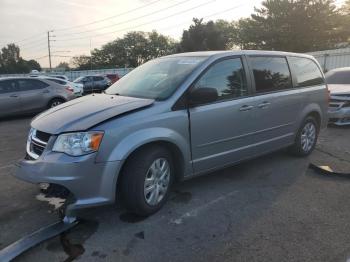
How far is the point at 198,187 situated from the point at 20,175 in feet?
7.18

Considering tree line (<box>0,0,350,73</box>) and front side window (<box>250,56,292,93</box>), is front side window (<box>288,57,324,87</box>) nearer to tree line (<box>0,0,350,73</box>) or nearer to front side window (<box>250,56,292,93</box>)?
front side window (<box>250,56,292,93</box>)

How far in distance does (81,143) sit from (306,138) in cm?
416

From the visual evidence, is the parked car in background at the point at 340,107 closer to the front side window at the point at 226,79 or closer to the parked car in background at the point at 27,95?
the front side window at the point at 226,79

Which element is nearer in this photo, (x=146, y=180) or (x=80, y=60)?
(x=146, y=180)

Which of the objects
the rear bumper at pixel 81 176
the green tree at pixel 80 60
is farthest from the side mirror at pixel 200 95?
the green tree at pixel 80 60

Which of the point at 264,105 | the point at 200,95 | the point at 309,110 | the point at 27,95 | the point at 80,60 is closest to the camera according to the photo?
the point at 200,95

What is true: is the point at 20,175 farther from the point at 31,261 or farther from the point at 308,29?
the point at 308,29

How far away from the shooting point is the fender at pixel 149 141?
3816 mm

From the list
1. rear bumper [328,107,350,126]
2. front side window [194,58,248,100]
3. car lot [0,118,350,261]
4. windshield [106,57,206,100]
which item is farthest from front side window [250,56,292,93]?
rear bumper [328,107,350,126]

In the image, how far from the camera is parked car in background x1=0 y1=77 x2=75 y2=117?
39.4 feet

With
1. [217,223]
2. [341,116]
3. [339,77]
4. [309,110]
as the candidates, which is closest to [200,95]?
[217,223]

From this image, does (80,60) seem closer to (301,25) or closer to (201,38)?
(201,38)

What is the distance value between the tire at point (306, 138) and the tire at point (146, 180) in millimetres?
2824

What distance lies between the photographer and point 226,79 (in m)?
5.01
